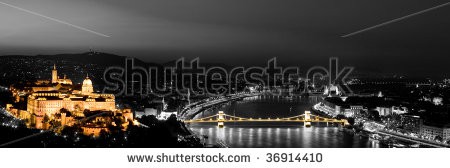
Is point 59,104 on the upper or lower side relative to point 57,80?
lower

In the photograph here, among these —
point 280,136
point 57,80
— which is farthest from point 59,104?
point 280,136

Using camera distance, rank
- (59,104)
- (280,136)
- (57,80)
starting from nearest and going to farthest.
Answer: (59,104)
(280,136)
(57,80)

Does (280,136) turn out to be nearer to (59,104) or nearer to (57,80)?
(59,104)

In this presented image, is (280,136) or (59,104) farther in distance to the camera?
(280,136)

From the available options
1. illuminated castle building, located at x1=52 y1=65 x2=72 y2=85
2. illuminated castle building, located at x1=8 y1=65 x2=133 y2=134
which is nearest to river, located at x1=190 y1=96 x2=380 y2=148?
illuminated castle building, located at x1=8 y1=65 x2=133 y2=134

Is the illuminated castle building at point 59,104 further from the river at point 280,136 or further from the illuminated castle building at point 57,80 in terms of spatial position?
the river at point 280,136

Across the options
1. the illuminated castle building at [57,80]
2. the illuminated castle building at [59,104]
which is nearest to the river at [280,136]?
the illuminated castle building at [59,104]

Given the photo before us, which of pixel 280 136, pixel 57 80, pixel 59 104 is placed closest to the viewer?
pixel 59 104

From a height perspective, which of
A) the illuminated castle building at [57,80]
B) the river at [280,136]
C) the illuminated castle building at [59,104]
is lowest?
the river at [280,136]

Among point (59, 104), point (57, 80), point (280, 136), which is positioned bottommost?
point (280, 136)

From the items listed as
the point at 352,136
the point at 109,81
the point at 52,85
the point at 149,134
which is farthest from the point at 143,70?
the point at 149,134

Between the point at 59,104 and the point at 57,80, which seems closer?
the point at 59,104
